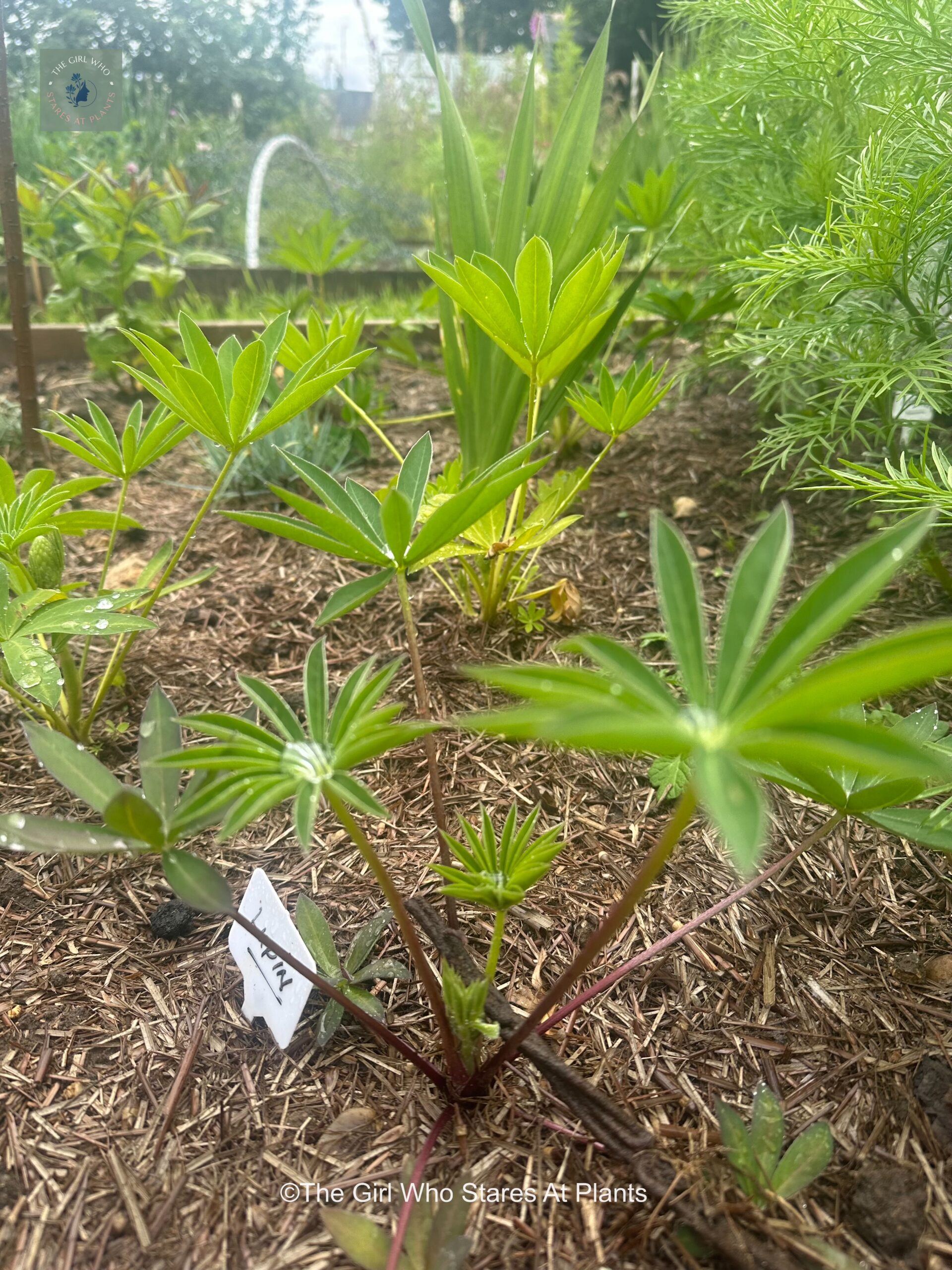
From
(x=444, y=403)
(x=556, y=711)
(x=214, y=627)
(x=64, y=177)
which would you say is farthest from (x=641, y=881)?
(x=64, y=177)

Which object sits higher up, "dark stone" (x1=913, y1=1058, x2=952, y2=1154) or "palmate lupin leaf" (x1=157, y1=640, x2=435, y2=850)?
"palmate lupin leaf" (x1=157, y1=640, x2=435, y2=850)

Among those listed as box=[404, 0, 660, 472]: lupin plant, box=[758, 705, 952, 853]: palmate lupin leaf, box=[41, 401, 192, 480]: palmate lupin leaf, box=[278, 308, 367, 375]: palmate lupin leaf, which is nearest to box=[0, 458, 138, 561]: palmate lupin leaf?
box=[41, 401, 192, 480]: palmate lupin leaf

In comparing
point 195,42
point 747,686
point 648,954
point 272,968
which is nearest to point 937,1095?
point 648,954

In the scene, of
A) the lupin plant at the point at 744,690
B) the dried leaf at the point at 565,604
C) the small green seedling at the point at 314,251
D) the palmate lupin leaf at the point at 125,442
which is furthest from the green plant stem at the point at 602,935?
the small green seedling at the point at 314,251

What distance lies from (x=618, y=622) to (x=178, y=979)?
30.7 inches

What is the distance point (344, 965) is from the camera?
728 millimetres

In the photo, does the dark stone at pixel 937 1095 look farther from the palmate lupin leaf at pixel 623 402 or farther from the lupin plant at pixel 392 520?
the palmate lupin leaf at pixel 623 402

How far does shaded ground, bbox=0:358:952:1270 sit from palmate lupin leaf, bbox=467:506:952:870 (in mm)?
378

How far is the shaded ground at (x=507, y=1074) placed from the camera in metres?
0.56

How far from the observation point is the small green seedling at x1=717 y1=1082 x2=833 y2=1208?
21.1 inches

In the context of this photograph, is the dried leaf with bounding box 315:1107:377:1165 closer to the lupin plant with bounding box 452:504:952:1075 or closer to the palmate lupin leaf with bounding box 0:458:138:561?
the lupin plant with bounding box 452:504:952:1075

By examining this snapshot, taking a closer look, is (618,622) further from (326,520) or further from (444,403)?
(444,403)

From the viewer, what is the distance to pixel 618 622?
1.19 meters

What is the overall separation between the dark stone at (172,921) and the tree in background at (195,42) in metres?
3.25
